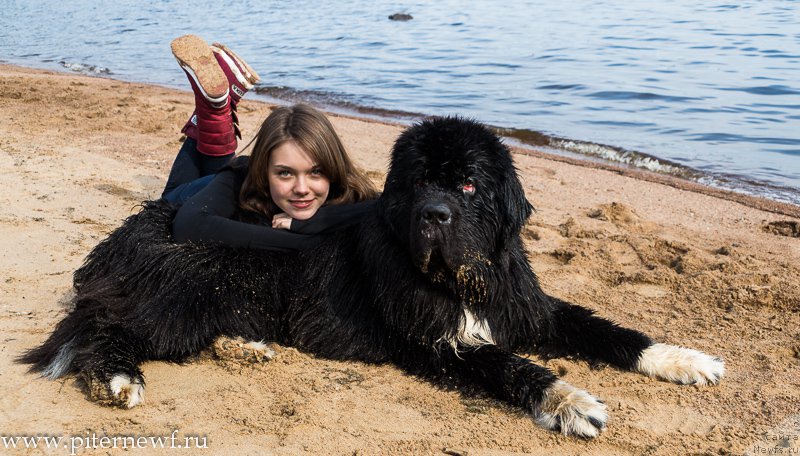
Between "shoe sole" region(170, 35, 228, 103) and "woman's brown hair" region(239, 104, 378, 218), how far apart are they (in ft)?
2.17

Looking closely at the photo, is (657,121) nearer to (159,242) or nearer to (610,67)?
(610,67)

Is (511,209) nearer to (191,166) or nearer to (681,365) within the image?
(681,365)

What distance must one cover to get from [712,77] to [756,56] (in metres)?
2.41

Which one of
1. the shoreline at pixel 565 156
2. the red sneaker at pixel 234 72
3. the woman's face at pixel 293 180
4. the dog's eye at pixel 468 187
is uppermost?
the red sneaker at pixel 234 72

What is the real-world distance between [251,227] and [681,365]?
2453 millimetres

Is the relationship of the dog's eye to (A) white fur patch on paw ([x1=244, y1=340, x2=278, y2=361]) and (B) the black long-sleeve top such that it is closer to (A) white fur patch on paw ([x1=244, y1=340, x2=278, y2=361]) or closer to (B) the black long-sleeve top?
(B) the black long-sleeve top

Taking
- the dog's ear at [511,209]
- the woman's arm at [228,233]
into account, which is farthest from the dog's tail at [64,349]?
the dog's ear at [511,209]

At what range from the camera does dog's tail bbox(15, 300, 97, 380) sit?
3488 millimetres

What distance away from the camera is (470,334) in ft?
12.0

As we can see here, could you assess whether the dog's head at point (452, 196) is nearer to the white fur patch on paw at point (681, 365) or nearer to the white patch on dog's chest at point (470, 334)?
the white patch on dog's chest at point (470, 334)

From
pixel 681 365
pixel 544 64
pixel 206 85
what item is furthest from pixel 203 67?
pixel 544 64

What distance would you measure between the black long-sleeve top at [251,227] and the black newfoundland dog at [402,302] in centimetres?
7

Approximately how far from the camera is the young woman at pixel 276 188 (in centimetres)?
406

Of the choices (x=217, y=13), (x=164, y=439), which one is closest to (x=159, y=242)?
(x=164, y=439)
